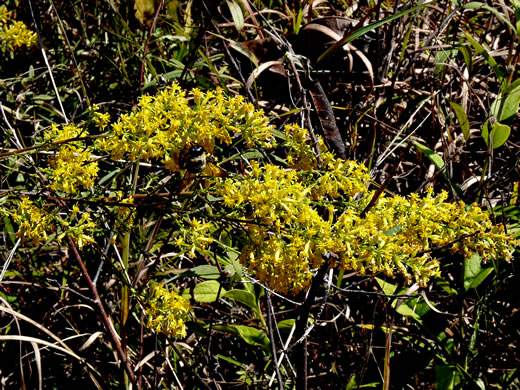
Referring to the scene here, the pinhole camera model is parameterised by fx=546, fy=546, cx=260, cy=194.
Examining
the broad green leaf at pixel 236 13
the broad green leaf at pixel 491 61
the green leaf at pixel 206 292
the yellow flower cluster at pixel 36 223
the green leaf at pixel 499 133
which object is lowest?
the green leaf at pixel 206 292

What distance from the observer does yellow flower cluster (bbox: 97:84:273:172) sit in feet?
4.72

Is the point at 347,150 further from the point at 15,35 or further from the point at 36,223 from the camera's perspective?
the point at 15,35

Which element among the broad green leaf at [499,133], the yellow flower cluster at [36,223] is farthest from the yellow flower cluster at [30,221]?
the broad green leaf at [499,133]

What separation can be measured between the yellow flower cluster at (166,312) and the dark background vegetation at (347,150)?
18 centimetres

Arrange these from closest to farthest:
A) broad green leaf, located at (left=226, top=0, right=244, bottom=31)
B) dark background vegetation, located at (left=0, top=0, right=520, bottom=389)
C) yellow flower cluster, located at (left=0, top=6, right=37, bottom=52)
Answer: dark background vegetation, located at (left=0, top=0, right=520, bottom=389), broad green leaf, located at (left=226, top=0, right=244, bottom=31), yellow flower cluster, located at (left=0, top=6, right=37, bottom=52)

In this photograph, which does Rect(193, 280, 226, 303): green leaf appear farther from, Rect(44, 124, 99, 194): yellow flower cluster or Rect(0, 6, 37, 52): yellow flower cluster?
Rect(0, 6, 37, 52): yellow flower cluster

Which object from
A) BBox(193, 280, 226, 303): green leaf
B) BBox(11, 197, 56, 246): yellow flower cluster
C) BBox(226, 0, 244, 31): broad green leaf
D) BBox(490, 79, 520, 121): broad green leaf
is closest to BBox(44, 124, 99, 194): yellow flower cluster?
BBox(11, 197, 56, 246): yellow flower cluster

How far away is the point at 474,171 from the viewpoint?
2.73 m

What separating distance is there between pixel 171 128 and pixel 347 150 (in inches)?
49.4

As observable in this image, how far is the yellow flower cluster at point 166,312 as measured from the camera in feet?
5.09

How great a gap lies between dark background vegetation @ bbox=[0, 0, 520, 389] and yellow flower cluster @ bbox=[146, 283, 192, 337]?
176 millimetres

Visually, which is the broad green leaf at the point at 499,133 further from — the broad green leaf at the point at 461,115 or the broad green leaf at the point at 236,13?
the broad green leaf at the point at 236,13

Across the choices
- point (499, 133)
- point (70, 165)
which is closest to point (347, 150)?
point (499, 133)

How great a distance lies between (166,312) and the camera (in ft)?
5.15
